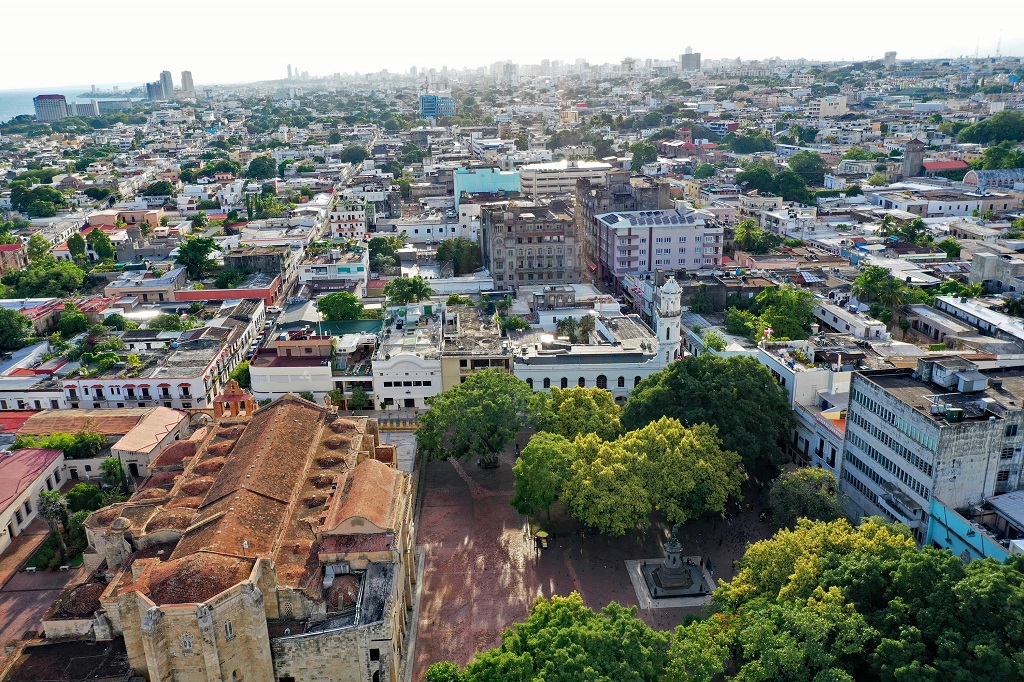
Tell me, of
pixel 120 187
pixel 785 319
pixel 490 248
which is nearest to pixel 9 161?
pixel 120 187

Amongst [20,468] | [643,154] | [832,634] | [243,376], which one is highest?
[643,154]

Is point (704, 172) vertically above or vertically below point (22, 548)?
above

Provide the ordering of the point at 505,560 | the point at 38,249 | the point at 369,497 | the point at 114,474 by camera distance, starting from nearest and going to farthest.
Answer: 1. the point at 369,497
2. the point at 505,560
3. the point at 114,474
4. the point at 38,249

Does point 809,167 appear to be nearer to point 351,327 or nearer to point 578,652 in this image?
point 351,327

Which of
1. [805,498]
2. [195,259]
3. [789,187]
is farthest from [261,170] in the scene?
[805,498]

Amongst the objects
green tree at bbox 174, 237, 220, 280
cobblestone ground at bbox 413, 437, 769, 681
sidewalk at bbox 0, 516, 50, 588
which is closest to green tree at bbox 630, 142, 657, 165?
green tree at bbox 174, 237, 220, 280

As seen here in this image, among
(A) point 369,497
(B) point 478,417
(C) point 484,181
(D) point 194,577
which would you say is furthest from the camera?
(C) point 484,181
